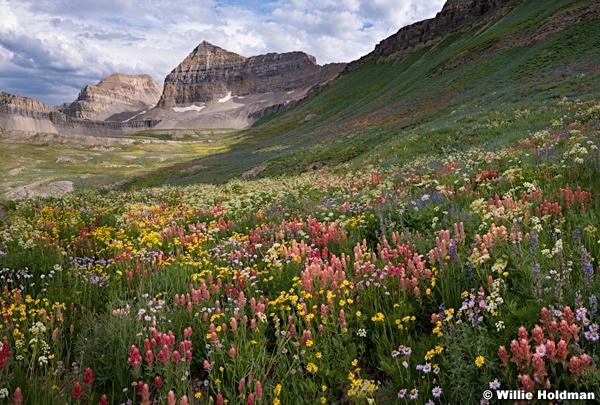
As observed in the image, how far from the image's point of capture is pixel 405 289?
160 inches

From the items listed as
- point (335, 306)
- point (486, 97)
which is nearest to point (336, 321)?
point (335, 306)

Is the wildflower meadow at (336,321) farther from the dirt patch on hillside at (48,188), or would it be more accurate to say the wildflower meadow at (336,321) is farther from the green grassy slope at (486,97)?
the dirt patch on hillside at (48,188)

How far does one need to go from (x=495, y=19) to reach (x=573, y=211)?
109m

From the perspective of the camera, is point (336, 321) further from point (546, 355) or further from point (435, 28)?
point (435, 28)

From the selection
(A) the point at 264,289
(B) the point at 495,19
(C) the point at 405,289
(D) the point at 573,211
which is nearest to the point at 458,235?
(C) the point at 405,289

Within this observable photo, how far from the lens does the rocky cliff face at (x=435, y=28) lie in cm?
11438

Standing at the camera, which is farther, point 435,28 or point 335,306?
point 435,28

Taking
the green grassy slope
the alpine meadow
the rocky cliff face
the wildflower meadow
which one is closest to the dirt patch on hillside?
the green grassy slope

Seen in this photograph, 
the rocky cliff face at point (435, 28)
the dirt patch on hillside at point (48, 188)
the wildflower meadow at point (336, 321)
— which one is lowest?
the dirt patch on hillside at point (48, 188)

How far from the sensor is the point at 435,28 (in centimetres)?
12938
